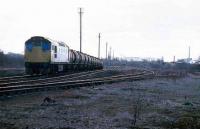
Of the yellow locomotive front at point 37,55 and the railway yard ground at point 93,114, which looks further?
the yellow locomotive front at point 37,55

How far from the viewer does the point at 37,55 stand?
33594 mm

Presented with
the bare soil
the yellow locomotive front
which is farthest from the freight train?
the bare soil

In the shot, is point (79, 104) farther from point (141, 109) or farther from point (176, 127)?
point (176, 127)

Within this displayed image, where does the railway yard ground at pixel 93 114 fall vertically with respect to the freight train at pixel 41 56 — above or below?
below

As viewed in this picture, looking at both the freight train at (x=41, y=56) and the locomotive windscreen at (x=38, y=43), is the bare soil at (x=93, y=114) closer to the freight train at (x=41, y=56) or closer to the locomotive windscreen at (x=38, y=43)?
the freight train at (x=41, y=56)

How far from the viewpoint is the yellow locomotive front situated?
1307 inches

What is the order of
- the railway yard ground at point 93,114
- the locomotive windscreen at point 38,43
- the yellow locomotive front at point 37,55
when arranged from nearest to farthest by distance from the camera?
the railway yard ground at point 93,114 < the yellow locomotive front at point 37,55 < the locomotive windscreen at point 38,43

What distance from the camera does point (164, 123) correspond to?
412 inches

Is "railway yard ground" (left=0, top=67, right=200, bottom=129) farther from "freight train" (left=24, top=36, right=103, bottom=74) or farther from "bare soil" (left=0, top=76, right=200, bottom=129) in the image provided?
"freight train" (left=24, top=36, right=103, bottom=74)

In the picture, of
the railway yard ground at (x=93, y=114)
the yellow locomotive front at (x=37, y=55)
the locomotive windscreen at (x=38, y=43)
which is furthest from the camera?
the locomotive windscreen at (x=38, y=43)

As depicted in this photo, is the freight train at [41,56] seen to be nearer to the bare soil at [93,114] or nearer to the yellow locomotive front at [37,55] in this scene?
the yellow locomotive front at [37,55]

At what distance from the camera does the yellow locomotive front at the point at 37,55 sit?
3319 cm

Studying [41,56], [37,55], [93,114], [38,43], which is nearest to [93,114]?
[93,114]

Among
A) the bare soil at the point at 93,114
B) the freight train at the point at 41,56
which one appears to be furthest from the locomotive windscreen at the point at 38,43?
the bare soil at the point at 93,114
